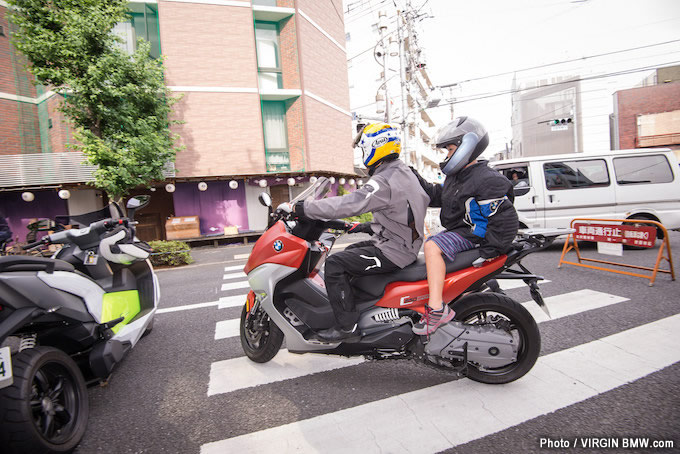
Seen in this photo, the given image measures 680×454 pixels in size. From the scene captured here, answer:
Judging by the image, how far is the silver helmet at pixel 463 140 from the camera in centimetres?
252

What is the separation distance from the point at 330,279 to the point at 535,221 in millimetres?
6537

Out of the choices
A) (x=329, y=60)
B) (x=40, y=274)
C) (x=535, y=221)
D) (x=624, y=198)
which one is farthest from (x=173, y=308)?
(x=329, y=60)

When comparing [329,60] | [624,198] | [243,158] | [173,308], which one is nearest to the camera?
[173,308]

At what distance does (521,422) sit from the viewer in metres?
2.11

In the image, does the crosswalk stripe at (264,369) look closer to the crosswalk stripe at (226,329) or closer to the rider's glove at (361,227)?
the crosswalk stripe at (226,329)

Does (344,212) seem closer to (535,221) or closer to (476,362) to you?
(476,362)

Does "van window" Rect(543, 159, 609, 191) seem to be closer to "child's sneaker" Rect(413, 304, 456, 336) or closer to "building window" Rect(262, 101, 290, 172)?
"child's sneaker" Rect(413, 304, 456, 336)

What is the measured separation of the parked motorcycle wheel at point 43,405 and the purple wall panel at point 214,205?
13784 mm

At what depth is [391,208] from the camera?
2504 millimetres

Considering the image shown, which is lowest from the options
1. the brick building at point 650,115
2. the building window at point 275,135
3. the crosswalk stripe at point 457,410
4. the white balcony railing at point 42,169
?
the crosswalk stripe at point 457,410

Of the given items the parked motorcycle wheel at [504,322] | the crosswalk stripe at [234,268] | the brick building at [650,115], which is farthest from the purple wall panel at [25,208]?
the brick building at [650,115]

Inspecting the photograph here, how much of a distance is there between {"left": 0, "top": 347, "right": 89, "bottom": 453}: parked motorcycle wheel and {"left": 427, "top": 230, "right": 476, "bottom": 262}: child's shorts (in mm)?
2619

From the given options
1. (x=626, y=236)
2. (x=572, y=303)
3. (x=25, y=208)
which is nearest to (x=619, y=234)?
(x=626, y=236)

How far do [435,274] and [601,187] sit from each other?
7.07 metres
